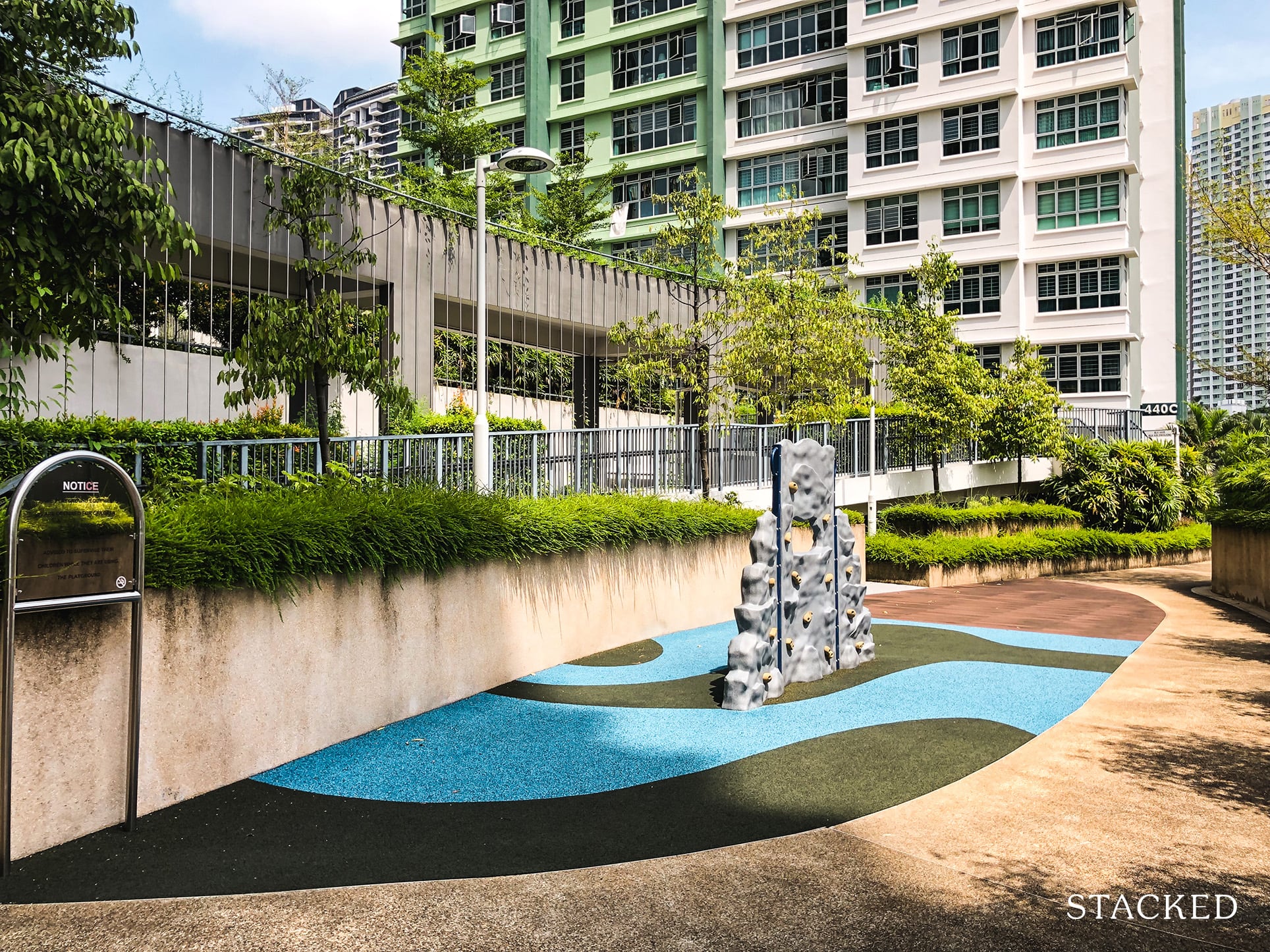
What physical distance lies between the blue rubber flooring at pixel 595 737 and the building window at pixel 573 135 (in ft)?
148

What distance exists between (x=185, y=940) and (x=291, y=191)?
7.89m

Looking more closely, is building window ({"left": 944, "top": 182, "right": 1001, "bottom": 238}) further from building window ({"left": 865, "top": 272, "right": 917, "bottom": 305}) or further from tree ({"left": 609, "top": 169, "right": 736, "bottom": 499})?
tree ({"left": 609, "top": 169, "right": 736, "bottom": 499})

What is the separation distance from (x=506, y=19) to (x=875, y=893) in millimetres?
54144

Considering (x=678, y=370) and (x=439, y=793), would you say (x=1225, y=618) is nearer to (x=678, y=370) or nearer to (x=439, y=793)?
(x=678, y=370)

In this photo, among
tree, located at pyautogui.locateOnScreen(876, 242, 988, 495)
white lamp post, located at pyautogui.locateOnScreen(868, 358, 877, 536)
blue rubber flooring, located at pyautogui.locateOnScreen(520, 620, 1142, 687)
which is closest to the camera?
blue rubber flooring, located at pyautogui.locateOnScreen(520, 620, 1142, 687)

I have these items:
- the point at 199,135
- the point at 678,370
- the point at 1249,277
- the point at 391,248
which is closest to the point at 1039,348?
the point at 1249,277

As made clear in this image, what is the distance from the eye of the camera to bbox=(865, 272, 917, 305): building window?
41.6 meters

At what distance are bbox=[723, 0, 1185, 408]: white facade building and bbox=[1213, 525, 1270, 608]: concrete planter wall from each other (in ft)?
72.0

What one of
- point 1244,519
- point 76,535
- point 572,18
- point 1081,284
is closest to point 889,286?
point 1081,284

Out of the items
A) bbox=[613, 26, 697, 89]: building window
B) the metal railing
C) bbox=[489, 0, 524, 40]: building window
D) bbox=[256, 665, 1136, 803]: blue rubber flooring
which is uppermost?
bbox=[489, 0, 524, 40]: building window

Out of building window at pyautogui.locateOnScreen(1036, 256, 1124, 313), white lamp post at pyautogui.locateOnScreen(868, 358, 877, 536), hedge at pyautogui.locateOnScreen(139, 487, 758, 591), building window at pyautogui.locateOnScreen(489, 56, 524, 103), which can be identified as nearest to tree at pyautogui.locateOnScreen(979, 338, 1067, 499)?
white lamp post at pyautogui.locateOnScreen(868, 358, 877, 536)

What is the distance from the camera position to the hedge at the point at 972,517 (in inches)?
876

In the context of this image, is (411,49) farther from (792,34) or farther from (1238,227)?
(1238,227)

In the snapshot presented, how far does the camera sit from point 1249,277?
17.4 metres
